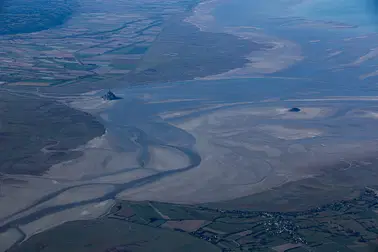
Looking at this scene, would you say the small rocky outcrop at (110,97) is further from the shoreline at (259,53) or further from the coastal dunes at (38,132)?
the shoreline at (259,53)

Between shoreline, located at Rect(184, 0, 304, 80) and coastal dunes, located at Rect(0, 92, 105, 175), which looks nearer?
coastal dunes, located at Rect(0, 92, 105, 175)

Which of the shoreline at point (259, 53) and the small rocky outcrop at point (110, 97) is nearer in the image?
the small rocky outcrop at point (110, 97)

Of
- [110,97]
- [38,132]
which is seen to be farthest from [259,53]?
[38,132]

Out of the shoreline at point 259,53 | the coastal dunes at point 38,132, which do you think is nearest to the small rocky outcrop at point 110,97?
the coastal dunes at point 38,132

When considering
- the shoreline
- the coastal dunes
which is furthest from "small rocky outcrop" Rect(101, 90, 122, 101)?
the shoreline

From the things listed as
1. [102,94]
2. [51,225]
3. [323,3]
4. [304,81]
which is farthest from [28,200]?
[323,3]

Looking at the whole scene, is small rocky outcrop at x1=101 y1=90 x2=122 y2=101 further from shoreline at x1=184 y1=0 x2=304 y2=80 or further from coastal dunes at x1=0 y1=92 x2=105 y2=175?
shoreline at x1=184 y1=0 x2=304 y2=80

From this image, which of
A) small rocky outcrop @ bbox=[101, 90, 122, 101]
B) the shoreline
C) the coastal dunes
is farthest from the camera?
the shoreline

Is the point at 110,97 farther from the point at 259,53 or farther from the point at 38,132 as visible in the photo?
the point at 259,53

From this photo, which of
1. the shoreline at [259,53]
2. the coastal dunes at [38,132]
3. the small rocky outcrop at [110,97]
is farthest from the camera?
the shoreline at [259,53]

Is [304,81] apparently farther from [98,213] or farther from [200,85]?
[98,213]

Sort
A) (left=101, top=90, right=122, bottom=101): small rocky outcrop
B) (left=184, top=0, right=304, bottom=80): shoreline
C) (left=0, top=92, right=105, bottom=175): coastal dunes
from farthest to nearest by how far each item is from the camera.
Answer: (left=184, top=0, right=304, bottom=80): shoreline → (left=101, top=90, right=122, bottom=101): small rocky outcrop → (left=0, top=92, right=105, bottom=175): coastal dunes
